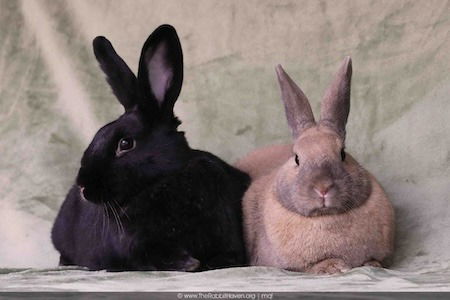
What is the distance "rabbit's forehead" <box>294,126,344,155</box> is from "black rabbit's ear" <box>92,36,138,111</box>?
45cm

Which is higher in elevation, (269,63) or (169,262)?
(269,63)

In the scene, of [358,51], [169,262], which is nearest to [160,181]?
[169,262]

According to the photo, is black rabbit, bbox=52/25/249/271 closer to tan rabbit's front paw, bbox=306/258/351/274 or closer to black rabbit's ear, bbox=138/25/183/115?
black rabbit's ear, bbox=138/25/183/115

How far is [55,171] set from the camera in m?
3.50

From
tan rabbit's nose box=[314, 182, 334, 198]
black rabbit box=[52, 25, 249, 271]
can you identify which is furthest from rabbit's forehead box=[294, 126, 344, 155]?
black rabbit box=[52, 25, 249, 271]

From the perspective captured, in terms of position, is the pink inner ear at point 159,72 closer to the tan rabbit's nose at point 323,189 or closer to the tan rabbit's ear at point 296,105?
the tan rabbit's ear at point 296,105

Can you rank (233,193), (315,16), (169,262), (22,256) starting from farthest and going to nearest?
(315,16) → (22,256) → (233,193) → (169,262)

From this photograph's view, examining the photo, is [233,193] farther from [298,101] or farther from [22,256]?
[22,256]

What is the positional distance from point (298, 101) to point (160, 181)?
0.43m

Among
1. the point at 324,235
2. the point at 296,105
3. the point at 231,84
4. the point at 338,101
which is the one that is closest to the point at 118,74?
the point at 296,105

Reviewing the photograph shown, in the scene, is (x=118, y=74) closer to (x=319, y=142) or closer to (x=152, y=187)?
(x=152, y=187)

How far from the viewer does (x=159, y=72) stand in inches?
103

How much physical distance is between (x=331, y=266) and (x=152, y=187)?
0.50 m

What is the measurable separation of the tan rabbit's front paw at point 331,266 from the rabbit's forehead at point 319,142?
10.8 inches
